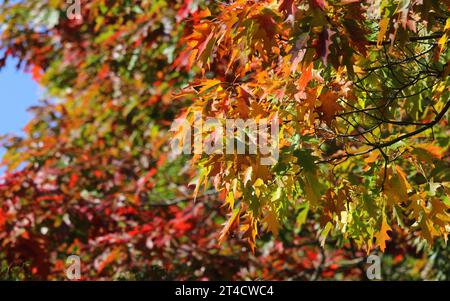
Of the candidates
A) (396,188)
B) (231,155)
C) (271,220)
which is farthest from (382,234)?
(231,155)

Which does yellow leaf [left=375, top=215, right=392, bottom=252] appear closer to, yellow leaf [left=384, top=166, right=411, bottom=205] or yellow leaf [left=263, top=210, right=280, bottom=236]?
yellow leaf [left=384, top=166, right=411, bottom=205]

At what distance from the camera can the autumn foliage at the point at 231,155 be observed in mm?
3270

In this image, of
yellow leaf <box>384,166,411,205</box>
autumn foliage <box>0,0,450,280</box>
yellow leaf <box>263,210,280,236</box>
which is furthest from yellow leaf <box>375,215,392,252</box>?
yellow leaf <box>263,210,280,236</box>

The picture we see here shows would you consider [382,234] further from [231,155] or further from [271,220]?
[231,155]

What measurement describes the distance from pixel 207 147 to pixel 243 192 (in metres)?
0.29

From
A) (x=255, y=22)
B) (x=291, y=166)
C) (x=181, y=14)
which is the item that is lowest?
(x=291, y=166)

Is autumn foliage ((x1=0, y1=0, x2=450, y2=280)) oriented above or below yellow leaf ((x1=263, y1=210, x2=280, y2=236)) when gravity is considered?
above

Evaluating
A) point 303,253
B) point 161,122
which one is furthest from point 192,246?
point 303,253

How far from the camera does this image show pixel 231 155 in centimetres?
319

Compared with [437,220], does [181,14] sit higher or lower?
higher

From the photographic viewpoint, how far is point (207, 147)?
3195 millimetres

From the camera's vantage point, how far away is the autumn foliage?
3270 millimetres
